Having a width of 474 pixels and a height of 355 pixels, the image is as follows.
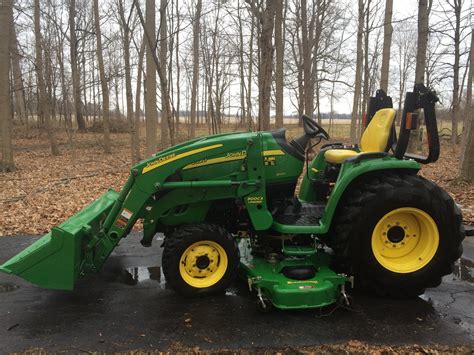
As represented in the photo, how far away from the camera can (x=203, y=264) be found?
12.0 ft

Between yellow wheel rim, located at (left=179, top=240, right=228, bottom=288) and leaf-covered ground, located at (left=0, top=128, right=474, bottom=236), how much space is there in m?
3.27

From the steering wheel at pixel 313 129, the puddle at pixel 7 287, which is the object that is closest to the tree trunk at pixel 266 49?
the steering wheel at pixel 313 129

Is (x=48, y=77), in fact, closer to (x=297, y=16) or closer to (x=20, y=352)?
(x=297, y=16)

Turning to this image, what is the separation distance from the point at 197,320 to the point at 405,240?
1.96 metres

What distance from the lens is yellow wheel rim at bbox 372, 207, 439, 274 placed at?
3.63m

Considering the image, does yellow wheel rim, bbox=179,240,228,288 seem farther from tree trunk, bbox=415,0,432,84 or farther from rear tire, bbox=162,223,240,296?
tree trunk, bbox=415,0,432,84

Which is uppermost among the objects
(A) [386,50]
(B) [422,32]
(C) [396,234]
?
(B) [422,32]

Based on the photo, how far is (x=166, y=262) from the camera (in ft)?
11.7

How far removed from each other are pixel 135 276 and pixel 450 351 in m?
2.89

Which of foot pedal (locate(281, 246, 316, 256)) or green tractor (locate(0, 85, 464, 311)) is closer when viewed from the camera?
green tractor (locate(0, 85, 464, 311))

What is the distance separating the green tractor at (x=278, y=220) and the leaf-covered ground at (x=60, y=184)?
2.87 metres

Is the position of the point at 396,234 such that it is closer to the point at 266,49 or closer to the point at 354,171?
the point at 354,171

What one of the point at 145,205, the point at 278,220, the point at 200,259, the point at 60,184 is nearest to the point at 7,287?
the point at 145,205

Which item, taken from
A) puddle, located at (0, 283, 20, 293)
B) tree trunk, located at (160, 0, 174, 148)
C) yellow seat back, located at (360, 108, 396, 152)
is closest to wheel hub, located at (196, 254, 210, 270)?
puddle, located at (0, 283, 20, 293)
